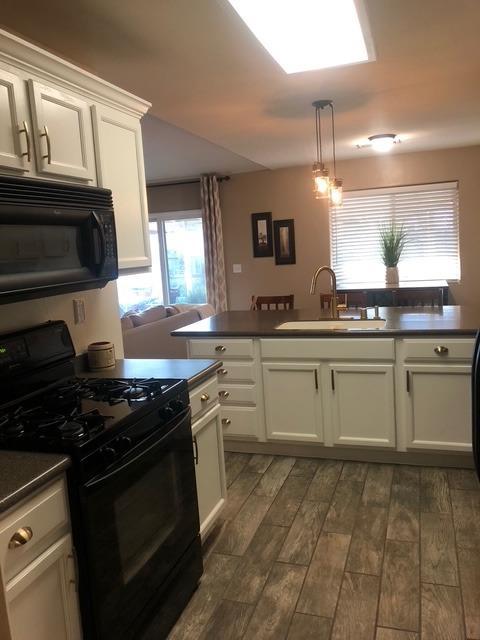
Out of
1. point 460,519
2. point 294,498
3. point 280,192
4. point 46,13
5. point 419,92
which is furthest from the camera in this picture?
point 280,192

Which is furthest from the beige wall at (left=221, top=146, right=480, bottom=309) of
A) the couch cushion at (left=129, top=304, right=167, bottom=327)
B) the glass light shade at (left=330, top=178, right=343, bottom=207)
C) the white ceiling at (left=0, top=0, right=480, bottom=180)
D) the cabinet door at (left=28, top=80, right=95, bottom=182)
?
the cabinet door at (left=28, top=80, right=95, bottom=182)

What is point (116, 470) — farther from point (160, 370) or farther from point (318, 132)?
point (318, 132)

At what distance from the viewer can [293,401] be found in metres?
3.21

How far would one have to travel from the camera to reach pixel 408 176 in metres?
6.29

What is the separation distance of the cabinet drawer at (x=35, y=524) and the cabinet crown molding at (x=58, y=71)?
1308mm

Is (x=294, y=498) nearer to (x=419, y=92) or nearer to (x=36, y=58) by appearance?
(x=36, y=58)

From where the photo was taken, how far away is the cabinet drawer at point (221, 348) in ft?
10.7

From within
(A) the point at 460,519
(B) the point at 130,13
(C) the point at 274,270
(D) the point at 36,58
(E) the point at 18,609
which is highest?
(B) the point at 130,13

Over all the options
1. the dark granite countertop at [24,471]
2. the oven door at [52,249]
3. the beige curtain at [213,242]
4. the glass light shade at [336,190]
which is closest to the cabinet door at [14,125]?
the oven door at [52,249]

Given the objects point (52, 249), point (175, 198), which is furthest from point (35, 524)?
point (175, 198)

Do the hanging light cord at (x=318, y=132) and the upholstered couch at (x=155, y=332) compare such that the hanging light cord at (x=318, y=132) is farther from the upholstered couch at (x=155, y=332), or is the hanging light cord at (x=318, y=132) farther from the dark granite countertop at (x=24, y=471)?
the dark granite countertop at (x=24, y=471)

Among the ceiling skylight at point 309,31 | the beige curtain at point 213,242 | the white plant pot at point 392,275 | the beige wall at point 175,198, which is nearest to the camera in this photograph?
the ceiling skylight at point 309,31

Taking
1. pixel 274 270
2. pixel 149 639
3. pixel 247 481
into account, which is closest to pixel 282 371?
pixel 247 481

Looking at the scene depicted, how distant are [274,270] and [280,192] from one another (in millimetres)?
1015
